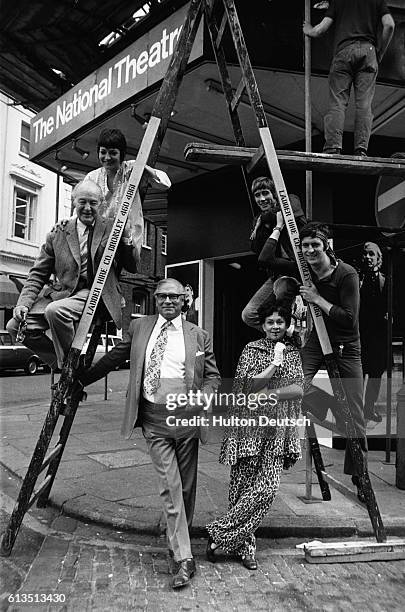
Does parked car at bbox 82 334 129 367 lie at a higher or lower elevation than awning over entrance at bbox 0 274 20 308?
lower

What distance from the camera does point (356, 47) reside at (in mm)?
4539

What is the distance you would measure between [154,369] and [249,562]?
1.49m

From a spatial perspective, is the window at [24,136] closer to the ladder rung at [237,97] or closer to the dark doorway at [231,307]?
the dark doorway at [231,307]

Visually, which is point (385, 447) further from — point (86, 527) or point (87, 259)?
point (87, 259)

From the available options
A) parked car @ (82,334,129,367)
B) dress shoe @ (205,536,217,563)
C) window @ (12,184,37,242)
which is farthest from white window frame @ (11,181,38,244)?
dress shoe @ (205,536,217,563)

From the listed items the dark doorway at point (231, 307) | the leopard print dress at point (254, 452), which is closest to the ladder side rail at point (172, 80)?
the leopard print dress at point (254, 452)

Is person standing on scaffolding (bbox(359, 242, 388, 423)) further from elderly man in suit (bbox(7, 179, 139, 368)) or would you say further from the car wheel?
the car wheel

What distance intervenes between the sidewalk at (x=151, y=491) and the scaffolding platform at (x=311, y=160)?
9.19 ft

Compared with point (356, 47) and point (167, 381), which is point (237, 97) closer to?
point (356, 47)

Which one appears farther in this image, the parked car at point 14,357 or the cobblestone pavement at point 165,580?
the parked car at point 14,357

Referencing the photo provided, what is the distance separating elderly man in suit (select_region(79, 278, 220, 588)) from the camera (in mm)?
3582

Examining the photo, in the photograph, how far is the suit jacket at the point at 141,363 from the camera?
12.0 ft

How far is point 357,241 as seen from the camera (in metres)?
6.72

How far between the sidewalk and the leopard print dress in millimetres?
586
